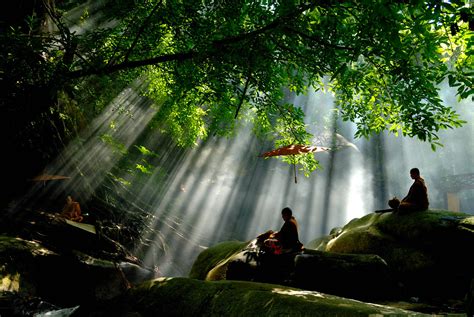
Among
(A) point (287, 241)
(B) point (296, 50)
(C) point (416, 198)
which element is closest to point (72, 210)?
(A) point (287, 241)

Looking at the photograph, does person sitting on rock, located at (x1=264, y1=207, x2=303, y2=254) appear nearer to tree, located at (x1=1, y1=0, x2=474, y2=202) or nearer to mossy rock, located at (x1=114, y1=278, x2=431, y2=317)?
mossy rock, located at (x1=114, y1=278, x2=431, y2=317)

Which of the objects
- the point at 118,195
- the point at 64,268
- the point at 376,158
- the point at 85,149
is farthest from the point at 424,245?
the point at 376,158

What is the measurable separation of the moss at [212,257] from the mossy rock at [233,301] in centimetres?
291

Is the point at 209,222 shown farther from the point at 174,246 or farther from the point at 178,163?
the point at 174,246

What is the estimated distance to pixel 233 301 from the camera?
4812 mm

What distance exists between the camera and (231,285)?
5.35 m

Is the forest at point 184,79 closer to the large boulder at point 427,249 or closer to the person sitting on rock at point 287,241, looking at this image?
the person sitting on rock at point 287,241

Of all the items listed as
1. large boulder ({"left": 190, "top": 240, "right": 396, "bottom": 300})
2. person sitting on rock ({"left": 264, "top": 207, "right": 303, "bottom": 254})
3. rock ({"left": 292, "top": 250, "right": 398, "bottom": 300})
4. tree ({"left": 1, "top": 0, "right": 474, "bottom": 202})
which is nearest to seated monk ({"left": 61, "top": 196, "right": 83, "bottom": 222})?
tree ({"left": 1, "top": 0, "right": 474, "bottom": 202})

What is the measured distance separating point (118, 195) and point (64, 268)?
18.6 feet

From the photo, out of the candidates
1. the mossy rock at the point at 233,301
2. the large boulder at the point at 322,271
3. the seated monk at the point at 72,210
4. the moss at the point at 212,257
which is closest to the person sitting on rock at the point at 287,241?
the large boulder at the point at 322,271

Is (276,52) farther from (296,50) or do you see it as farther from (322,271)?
(322,271)

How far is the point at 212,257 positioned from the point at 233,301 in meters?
5.51

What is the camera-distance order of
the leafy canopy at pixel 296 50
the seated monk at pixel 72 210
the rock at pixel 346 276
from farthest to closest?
the seated monk at pixel 72 210 → the rock at pixel 346 276 → the leafy canopy at pixel 296 50

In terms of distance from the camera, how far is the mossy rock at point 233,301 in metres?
3.79
